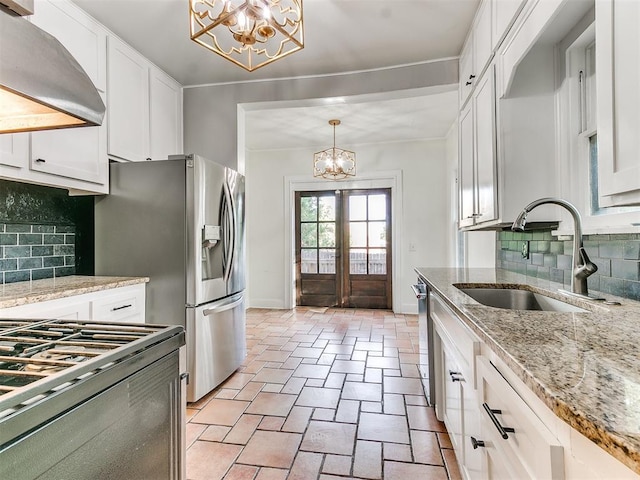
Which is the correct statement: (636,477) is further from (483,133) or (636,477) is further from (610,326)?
(483,133)

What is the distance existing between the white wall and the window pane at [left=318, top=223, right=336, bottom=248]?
20.8 inches

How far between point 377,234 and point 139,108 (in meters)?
3.72

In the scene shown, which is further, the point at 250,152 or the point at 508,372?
the point at 250,152

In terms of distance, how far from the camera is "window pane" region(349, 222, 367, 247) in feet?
17.9

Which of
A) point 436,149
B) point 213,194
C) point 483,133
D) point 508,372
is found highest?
point 436,149

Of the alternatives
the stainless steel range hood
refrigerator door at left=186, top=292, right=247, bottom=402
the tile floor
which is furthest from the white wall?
the stainless steel range hood

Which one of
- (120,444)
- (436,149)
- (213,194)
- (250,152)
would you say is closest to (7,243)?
(213,194)

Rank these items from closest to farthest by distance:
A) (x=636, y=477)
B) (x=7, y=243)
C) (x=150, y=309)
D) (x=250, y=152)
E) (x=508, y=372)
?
(x=636, y=477) → (x=508, y=372) → (x=7, y=243) → (x=150, y=309) → (x=250, y=152)

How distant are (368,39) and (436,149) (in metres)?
2.92

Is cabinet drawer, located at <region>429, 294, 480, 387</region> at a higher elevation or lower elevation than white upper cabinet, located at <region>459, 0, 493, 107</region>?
lower

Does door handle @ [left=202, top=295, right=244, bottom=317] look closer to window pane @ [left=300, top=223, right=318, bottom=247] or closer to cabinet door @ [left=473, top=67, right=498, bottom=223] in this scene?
cabinet door @ [left=473, top=67, right=498, bottom=223]

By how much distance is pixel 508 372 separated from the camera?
0.83m

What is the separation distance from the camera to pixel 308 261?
5680mm

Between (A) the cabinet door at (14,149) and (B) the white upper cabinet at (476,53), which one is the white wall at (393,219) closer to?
(B) the white upper cabinet at (476,53)
